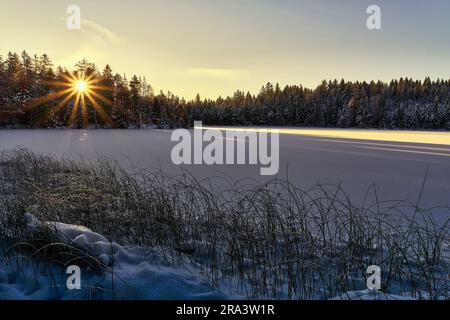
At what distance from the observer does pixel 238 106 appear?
94000 mm

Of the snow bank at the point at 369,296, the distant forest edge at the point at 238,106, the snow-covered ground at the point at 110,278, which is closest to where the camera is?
the snow bank at the point at 369,296

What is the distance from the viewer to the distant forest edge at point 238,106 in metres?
46.0

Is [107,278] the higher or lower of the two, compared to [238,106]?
lower

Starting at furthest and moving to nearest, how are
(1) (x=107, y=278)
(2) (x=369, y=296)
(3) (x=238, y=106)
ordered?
1. (3) (x=238, y=106)
2. (1) (x=107, y=278)
3. (2) (x=369, y=296)

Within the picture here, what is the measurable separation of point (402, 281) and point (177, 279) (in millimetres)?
Result: 2114

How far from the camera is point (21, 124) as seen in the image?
46219mm

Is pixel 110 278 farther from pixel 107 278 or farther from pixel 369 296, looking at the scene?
pixel 369 296

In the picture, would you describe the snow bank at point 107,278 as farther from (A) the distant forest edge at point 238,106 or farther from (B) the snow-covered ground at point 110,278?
(A) the distant forest edge at point 238,106

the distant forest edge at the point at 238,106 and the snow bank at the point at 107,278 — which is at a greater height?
the distant forest edge at the point at 238,106

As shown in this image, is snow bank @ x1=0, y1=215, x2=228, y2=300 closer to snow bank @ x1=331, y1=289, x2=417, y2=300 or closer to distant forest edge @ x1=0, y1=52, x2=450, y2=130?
snow bank @ x1=331, y1=289, x2=417, y2=300

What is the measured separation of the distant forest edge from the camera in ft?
151

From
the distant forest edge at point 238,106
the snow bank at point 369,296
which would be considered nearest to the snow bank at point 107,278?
the snow bank at point 369,296

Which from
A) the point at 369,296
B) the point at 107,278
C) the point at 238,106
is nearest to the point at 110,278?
the point at 107,278

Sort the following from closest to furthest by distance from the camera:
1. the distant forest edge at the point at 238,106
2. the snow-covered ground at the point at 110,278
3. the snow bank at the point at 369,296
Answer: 1. the snow bank at the point at 369,296
2. the snow-covered ground at the point at 110,278
3. the distant forest edge at the point at 238,106
